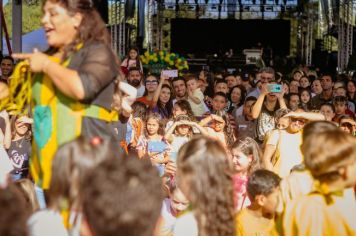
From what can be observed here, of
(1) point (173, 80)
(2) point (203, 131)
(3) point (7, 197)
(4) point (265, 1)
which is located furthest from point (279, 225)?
(4) point (265, 1)

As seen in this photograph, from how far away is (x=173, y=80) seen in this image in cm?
1059

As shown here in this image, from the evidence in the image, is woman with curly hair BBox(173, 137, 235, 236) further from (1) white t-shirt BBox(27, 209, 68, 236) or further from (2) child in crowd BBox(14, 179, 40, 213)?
(2) child in crowd BBox(14, 179, 40, 213)

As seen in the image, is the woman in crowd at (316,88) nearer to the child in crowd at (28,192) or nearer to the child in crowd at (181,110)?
the child in crowd at (181,110)

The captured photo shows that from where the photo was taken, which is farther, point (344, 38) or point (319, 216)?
point (344, 38)

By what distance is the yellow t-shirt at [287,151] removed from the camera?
7070 mm

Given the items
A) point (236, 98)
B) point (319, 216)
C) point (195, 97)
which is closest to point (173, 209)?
point (319, 216)

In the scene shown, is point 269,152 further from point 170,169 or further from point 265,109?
point 265,109

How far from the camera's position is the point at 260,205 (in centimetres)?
494

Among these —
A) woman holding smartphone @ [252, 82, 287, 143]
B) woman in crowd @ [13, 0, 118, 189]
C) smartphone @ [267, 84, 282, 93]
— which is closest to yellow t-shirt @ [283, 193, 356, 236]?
woman in crowd @ [13, 0, 118, 189]

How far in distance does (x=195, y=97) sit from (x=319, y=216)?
657 centimetres

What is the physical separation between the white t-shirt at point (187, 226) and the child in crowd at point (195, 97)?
609 cm

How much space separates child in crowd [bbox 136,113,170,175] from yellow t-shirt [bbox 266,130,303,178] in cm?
124

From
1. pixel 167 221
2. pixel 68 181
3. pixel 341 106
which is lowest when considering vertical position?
pixel 167 221

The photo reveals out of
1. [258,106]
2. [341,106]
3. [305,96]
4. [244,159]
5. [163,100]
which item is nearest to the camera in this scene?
[244,159]
